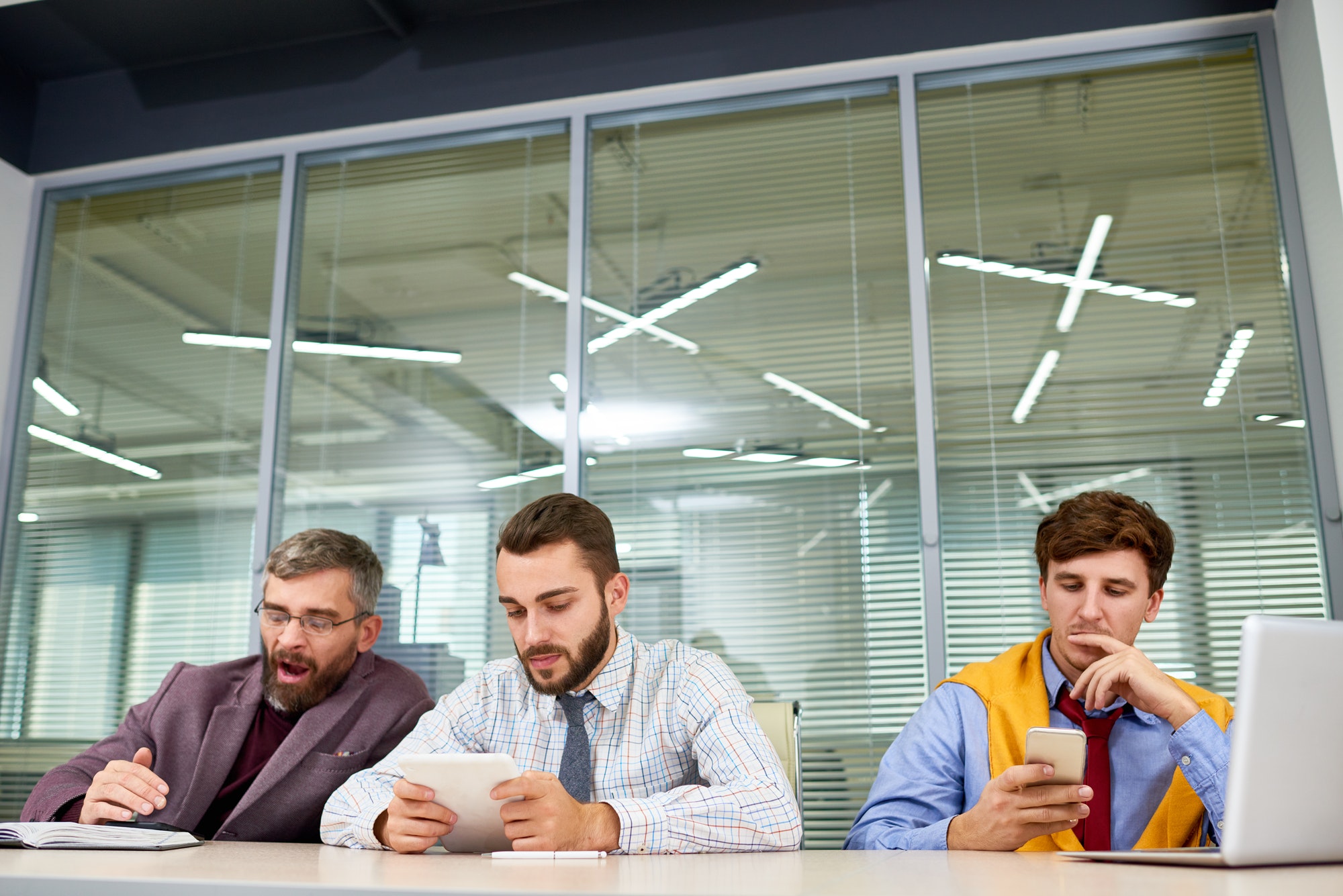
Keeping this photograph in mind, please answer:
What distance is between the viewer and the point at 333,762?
220 cm

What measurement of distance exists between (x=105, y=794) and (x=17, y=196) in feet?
9.49

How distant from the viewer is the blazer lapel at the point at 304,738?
215cm

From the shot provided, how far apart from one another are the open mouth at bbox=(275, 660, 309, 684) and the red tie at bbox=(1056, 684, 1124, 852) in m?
1.58

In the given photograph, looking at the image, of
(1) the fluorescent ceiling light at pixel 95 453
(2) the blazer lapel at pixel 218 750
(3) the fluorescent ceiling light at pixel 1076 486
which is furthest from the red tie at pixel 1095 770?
(1) the fluorescent ceiling light at pixel 95 453

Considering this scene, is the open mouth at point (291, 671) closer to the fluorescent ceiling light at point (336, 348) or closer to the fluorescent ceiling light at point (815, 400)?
the fluorescent ceiling light at point (336, 348)

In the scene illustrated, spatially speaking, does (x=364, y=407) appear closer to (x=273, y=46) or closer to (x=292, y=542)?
(x=292, y=542)

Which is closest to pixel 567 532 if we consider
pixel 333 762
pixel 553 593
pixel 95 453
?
pixel 553 593

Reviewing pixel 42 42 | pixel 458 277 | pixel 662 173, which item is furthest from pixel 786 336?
pixel 42 42

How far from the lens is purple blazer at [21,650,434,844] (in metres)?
2.15

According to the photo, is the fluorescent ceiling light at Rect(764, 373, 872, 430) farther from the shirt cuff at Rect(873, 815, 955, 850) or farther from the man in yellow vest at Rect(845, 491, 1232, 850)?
the shirt cuff at Rect(873, 815, 955, 850)

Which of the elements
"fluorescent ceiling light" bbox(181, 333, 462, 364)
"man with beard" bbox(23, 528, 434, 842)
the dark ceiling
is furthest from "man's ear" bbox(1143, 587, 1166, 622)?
"fluorescent ceiling light" bbox(181, 333, 462, 364)

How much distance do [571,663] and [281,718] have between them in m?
0.88

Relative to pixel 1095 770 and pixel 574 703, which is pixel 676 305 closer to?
pixel 574 703

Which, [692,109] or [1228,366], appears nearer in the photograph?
[1228,366]
